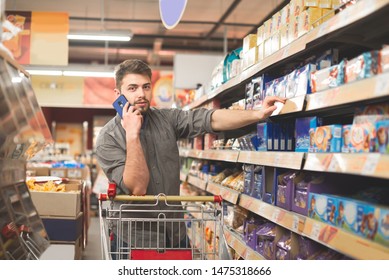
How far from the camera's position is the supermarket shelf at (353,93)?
1557 mm

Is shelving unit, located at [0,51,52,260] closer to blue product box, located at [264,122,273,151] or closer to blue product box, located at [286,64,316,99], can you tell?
blue product box, located at [286,64,316,99]

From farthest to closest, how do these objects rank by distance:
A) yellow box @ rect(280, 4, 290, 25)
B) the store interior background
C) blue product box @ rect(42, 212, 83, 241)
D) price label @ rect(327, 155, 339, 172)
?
the store interior background, blue product box @ rect(42, 212, 83, 241), yellow box @ rect(280, 4, 290, 25), price label @ rect(327, 155, 339, 172)

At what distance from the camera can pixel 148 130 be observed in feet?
9.25

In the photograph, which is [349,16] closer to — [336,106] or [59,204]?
[336,106]

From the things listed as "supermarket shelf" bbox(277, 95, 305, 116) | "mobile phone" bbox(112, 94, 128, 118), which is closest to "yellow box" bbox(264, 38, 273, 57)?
"supermarket shelf" bbox(277, 95, 305, 116)

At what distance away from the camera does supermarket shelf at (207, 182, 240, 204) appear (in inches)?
132

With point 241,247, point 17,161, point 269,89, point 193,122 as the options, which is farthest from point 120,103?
point 241,247

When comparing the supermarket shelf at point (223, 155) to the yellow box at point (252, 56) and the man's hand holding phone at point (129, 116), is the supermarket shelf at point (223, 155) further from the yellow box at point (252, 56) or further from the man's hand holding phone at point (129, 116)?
the man's hand holding phone at point (129, 116)

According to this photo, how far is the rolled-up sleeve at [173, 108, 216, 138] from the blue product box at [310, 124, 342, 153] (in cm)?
79

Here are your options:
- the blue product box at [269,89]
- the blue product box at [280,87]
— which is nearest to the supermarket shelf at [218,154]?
the blue product box at [269,89]

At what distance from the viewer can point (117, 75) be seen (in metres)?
2.80

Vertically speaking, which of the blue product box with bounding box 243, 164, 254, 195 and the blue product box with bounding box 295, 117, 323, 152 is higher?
the blue product box with bounding box 295, 117, 323, 152
